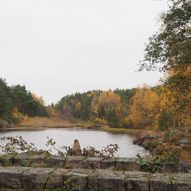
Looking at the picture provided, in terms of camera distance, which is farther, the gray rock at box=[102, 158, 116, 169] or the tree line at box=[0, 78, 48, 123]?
the tree line at box=[0, 78, 48, 123]

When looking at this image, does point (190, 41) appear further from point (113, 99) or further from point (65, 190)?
point (113, 99)

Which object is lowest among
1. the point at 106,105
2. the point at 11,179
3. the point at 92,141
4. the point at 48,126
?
the point at 11,179

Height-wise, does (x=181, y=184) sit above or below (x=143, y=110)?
below

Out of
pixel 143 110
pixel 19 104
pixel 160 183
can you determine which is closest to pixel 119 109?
pixel 143 110

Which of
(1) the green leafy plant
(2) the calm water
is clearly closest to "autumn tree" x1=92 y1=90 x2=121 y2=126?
(2) the calm water

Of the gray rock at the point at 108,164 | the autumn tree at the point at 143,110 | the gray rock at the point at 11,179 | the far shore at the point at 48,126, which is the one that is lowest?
the gray rock at the point at 11,179

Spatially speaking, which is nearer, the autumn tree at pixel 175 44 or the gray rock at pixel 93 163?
the gray rock at pixel 93 163

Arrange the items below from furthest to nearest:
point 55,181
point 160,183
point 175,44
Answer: point 175,44 → point 55,181 → point 160,183

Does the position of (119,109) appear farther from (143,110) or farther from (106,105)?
(143,110)

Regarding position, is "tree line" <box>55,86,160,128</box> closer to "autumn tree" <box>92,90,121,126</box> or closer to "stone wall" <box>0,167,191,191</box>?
"autumn tree" <box>92,90,121,126</box>

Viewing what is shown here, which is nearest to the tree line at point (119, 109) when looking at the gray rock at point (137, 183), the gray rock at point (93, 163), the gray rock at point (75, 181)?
the gray rock at point (93, 163)

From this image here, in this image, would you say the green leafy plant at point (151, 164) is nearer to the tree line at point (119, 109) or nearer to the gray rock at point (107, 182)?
the gray rock at point (107, 182)

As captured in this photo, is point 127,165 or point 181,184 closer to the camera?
point 181,184

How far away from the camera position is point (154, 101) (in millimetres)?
88312
